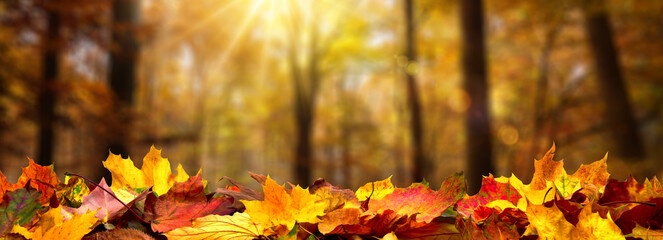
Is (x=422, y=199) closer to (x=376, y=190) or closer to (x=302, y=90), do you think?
(x=376, y=190)

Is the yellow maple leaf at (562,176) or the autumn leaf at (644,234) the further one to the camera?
the yellow maple leaf at (562,176)

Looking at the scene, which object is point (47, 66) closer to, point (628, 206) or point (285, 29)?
point (285, 29)

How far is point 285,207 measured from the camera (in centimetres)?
81

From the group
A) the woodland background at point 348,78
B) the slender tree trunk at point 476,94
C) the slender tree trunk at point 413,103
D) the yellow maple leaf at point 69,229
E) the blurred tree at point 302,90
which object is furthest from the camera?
the blurred tree at point 302,90

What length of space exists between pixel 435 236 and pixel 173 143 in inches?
326

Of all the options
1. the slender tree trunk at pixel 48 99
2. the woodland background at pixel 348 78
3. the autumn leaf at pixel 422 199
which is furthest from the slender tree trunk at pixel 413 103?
the autumn leaf at pixel 422 199

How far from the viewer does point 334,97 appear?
2461 cm

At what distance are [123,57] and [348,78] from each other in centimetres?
1548

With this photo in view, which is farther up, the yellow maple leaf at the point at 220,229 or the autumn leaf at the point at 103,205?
the autumn leaf at the point at 103,205

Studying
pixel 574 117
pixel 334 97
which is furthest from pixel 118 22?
pixel 334 97

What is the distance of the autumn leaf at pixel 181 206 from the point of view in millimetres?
838

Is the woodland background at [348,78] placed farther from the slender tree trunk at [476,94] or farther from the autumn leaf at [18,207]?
the autumn leaf at [18,207]

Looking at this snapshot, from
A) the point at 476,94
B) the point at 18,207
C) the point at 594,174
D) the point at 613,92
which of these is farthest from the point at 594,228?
the point at 613,92

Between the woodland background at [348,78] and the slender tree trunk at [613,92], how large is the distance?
3cm
